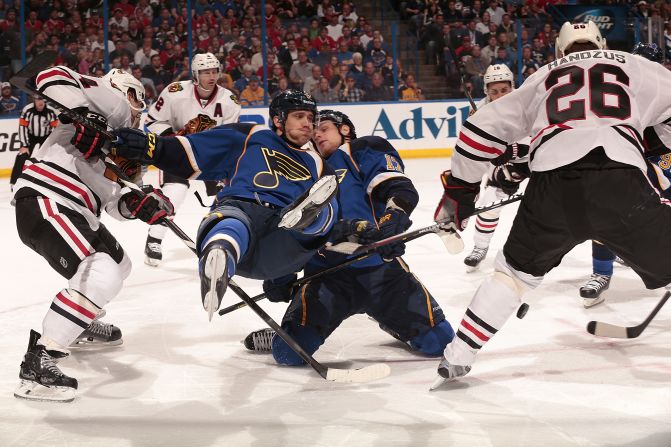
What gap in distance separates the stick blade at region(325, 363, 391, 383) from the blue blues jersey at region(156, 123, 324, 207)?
574 millimetres

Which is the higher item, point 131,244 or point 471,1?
point 471,1

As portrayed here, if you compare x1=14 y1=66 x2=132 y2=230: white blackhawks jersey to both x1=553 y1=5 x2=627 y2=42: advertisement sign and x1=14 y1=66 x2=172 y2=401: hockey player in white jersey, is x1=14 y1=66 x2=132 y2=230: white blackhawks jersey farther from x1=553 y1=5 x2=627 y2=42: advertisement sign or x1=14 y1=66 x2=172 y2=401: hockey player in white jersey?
x1=553 y1=5 x2=627 y2=42: advertisement sign

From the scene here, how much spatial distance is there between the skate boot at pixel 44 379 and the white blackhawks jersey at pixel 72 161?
19.9 inches

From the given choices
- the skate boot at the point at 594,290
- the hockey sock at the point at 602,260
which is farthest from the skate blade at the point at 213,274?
the hockey sock at the point at 602,260

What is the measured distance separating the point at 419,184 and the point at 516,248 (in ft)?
17.2

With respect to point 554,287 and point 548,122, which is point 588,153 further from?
point 554,287

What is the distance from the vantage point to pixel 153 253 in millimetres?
5078

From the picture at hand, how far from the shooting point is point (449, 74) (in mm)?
9836

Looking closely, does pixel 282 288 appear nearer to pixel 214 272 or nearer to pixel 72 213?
pixel 72 213

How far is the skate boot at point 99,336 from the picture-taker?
3.49 meters

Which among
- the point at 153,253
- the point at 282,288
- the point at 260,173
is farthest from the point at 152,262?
the point at 260,173

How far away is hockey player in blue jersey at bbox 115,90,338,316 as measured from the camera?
2.83m

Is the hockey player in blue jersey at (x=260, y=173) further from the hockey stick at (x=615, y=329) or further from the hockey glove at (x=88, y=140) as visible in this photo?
the hockey stick at (x=615, y=329)

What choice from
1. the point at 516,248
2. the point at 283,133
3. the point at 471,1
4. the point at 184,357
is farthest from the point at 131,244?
the point at 471,1
